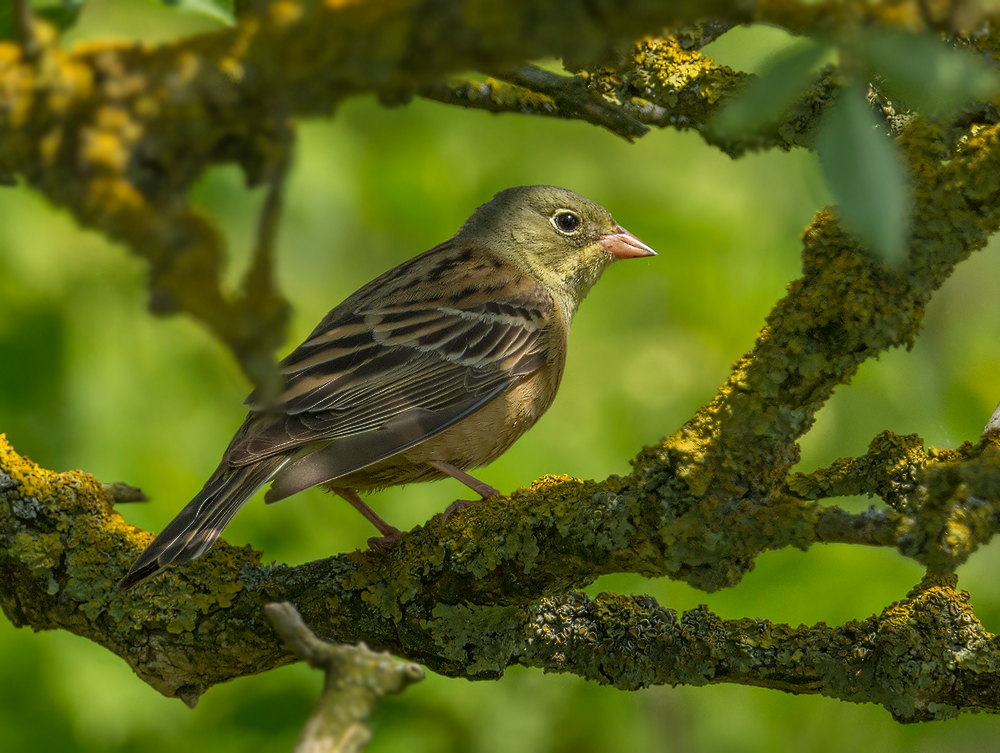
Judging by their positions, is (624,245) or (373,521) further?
(624,245)

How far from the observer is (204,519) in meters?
4.18

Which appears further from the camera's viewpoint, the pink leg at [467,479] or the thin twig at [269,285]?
the pink leg at [467,479]

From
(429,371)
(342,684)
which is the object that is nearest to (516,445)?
(429,371)

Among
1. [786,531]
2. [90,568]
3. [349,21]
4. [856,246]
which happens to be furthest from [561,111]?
[349,21]

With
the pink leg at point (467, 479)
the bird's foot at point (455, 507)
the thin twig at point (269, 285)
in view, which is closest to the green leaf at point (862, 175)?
the thin twig at point (269, 285)

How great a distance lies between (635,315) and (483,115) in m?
1.72

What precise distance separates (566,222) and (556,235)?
104 mm

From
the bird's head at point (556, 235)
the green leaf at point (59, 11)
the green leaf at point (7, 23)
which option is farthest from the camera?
the bird's head at point (556, 235)

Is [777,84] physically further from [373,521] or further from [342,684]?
[373,521]

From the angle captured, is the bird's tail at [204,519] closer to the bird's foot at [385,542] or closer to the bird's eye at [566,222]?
the bird's foot at [385,542]

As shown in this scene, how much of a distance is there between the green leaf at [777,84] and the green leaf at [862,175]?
66mm

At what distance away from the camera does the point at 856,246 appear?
9.32ft

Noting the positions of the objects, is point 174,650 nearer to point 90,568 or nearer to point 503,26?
point 90,568

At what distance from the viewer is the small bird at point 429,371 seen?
449cm
